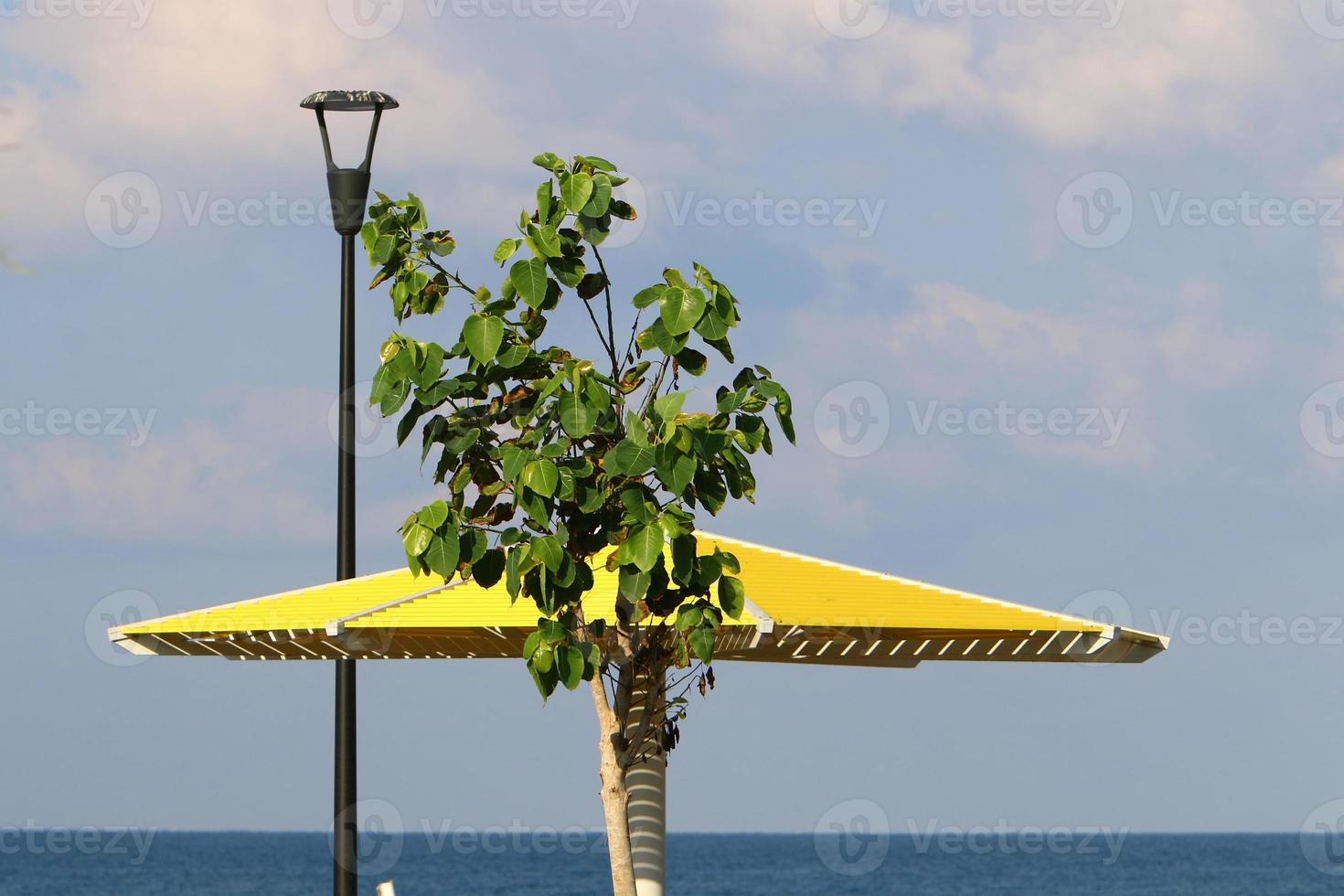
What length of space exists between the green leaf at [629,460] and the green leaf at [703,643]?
56 centimetres

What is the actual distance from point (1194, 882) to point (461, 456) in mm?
65212

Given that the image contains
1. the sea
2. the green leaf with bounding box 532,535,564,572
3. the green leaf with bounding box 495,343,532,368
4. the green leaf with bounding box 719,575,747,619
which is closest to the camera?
the green leaf with bounding box 532,535,564,572

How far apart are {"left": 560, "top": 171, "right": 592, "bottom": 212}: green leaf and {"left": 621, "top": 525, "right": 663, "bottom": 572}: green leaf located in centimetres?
114

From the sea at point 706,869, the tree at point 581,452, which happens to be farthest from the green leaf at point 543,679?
the sea at point 706,869

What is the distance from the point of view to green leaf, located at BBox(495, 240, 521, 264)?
21.9 feet

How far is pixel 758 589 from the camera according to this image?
24.9 ft

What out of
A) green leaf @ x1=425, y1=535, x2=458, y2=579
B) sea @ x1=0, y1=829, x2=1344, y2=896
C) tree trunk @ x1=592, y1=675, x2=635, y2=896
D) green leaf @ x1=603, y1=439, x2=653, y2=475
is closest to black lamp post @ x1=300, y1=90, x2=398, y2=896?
tree trunk @ x1=592, y1=675, x2=635, y2=896

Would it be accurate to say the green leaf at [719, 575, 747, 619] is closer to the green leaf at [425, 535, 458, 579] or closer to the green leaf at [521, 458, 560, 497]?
the green leaf at [521, 458, 560, 497]

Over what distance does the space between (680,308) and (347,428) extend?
258 centimetres

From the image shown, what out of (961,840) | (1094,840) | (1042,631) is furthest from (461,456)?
(1094,840)

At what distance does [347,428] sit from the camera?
8594 millimetres

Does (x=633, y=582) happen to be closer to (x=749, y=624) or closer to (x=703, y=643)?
(x=703, y=643)

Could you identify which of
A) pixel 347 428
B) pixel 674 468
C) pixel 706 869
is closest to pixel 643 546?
pixel 674 468

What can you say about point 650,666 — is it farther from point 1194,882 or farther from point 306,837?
point 306,837
